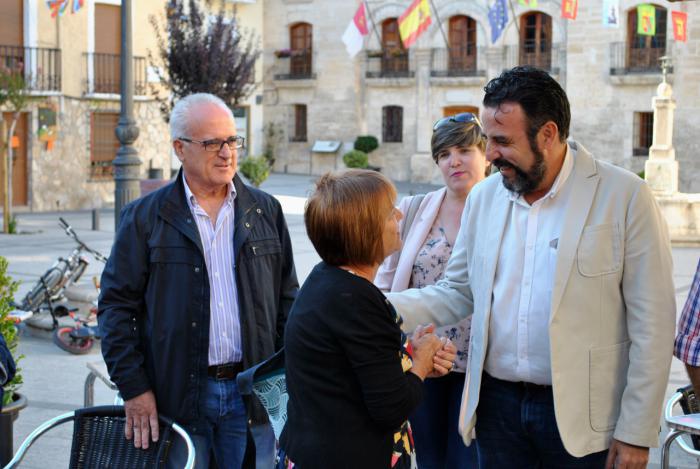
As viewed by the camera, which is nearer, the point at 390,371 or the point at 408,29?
the point at 390,371

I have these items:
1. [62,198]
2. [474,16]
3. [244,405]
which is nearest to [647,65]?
[474,16]

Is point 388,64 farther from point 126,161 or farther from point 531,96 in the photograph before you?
point 531,96

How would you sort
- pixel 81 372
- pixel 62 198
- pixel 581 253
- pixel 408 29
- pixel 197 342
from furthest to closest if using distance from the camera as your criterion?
pixel 408 29, pixel 62 198, pixel 81 372, pixel 197 342, pixel 581 253

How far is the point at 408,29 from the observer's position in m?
27.6

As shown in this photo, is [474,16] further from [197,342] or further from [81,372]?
Result: [197,342]

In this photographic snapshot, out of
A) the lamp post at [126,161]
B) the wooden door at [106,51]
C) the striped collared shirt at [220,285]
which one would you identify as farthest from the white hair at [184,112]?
the wooden door at [106,51]

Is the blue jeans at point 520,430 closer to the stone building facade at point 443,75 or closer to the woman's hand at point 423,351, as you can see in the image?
the woman's hand at point 423,351

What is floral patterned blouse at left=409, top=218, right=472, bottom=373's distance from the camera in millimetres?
3924

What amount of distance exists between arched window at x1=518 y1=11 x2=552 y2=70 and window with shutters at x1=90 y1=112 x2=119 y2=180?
1296 centimetres

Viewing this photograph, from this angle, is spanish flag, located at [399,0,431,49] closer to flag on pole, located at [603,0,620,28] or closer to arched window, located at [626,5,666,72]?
flag on pole, located at [603,0,620,28]

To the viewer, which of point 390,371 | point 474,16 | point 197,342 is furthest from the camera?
point 474,16

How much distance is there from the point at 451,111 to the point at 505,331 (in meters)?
31.6

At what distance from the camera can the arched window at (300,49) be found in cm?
3650

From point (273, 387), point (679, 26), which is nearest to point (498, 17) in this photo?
point (679, 26)
